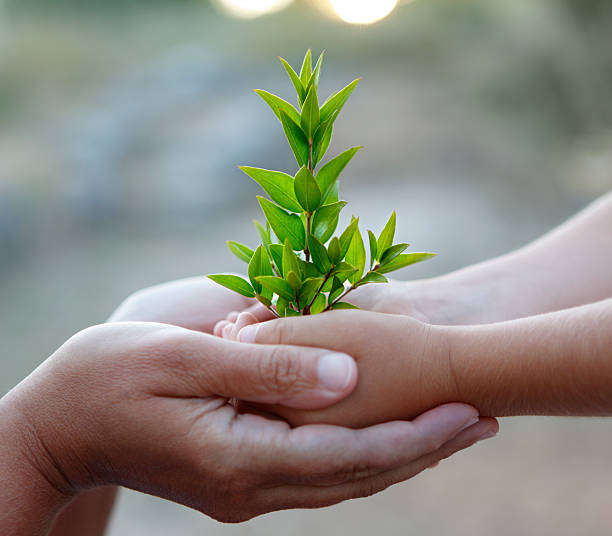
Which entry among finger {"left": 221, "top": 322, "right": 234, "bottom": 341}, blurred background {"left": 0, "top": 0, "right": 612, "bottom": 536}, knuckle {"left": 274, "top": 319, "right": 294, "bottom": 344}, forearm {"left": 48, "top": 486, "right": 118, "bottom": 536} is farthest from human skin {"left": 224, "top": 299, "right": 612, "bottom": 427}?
blurred background {"left": 0, "top": 0, "right": 612, "bottom": 536}

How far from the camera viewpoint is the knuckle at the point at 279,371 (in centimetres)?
63

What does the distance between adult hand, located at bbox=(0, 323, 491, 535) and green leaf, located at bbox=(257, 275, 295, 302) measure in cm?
6

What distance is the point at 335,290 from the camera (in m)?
0.73

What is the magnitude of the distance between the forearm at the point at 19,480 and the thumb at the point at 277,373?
0.22 meters

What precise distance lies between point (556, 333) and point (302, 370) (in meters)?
0.27

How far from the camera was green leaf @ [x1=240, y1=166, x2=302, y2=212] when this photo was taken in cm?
67

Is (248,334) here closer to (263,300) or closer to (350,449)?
(263,300)

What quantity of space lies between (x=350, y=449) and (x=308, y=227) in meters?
0.24

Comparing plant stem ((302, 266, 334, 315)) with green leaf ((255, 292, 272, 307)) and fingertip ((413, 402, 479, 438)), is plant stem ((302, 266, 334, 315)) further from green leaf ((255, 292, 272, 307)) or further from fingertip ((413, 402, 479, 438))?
fingertip ((413, 402, 479, 438))

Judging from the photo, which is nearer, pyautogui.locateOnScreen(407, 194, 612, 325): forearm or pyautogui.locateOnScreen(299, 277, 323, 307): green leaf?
pyautogui.locateOnScreen(299, 277, 323, 307): green leaf

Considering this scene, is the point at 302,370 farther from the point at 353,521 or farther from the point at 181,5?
the point at 181,5

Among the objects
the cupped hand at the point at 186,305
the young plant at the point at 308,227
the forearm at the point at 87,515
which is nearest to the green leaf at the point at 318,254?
the young plant at the point at 308,227

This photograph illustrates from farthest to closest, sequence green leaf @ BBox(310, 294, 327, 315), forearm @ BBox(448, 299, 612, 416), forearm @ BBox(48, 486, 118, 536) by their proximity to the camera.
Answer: forearm @ BBox(48, 486, 118, 536)
green leaf @ BBox(310, 294, 327, 315)
forearm @ BBox(448, 299, 612, 416)

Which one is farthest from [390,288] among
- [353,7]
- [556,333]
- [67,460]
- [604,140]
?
[604,140]
